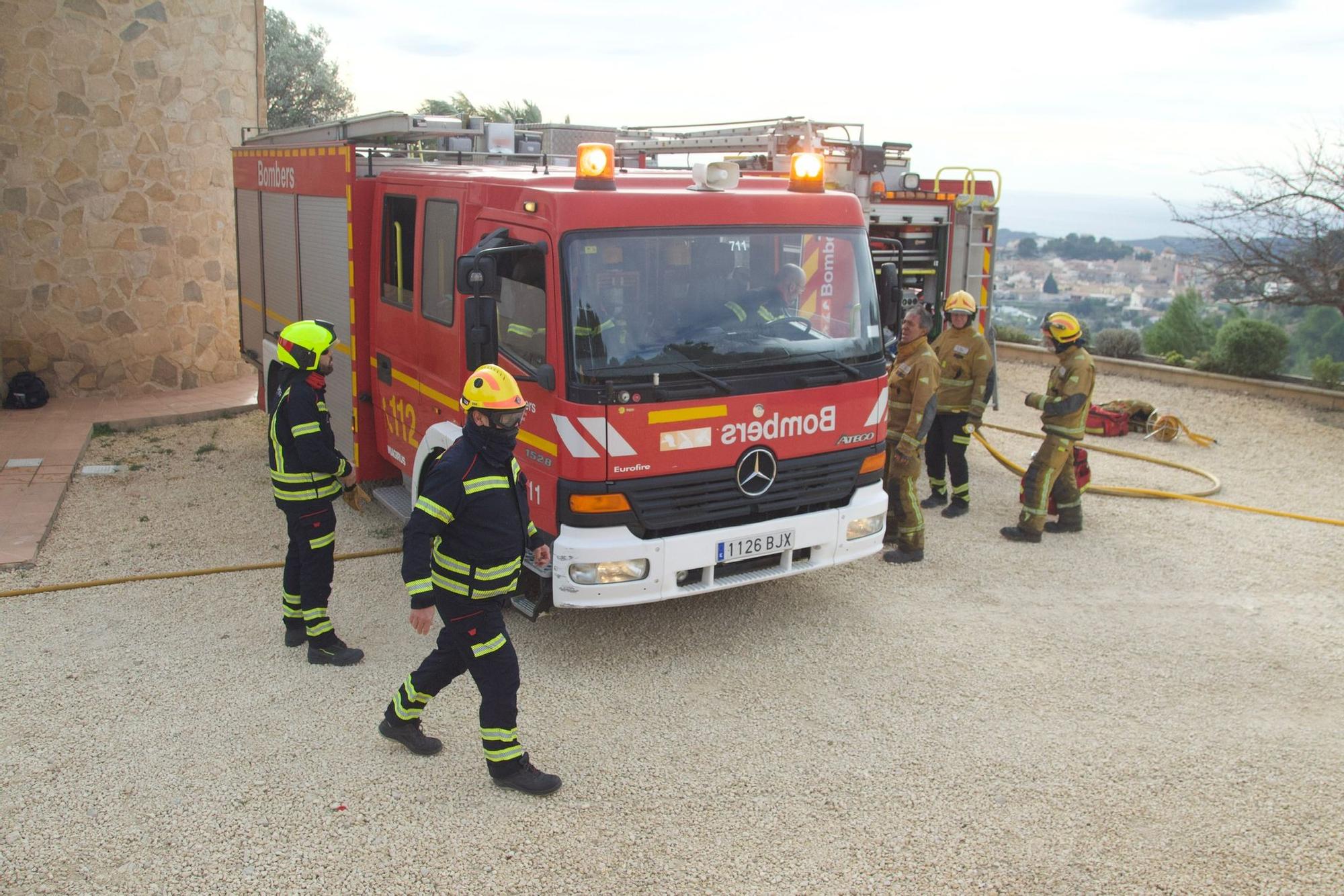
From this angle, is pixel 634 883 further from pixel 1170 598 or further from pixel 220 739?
pixel 1170 598

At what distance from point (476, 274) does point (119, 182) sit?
27.3 feet

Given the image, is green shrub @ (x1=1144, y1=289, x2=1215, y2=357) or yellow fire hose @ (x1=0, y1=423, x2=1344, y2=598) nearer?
yellow fire hose @ (x1=0, y1=423, x2=1344, y2=598)

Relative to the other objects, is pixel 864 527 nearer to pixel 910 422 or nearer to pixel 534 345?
pixel 910 422

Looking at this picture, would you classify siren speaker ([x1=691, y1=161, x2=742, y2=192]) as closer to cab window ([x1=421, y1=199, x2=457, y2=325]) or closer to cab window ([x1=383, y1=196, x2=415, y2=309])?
cab window ([x1=421, y1=199, x2=457, y2=325])

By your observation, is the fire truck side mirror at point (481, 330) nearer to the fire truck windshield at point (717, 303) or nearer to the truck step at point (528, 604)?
the fire truck windshield at point (717, 303)

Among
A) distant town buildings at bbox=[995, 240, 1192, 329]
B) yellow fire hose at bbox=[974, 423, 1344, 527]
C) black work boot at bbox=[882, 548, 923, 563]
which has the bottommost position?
black work boot at bbox=[882, 548, 923, 563]

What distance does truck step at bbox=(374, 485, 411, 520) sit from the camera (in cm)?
698

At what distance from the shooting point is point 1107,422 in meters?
11.2

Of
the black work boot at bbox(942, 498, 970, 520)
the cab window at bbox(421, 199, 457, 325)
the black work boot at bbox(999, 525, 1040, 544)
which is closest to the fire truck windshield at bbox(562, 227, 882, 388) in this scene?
the cab window at bbox(421, 199, 457, 325)

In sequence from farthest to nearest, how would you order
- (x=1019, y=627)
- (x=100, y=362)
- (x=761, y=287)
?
(x=100, y=362) < (x=1019, y=627) < (x=761, y=287)

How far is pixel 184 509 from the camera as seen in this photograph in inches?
323

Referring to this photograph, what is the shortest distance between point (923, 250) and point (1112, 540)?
3386 millimetres

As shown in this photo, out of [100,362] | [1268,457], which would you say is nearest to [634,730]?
[1268,457]

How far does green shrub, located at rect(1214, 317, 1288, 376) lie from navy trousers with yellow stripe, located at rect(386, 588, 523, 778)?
12.1m
